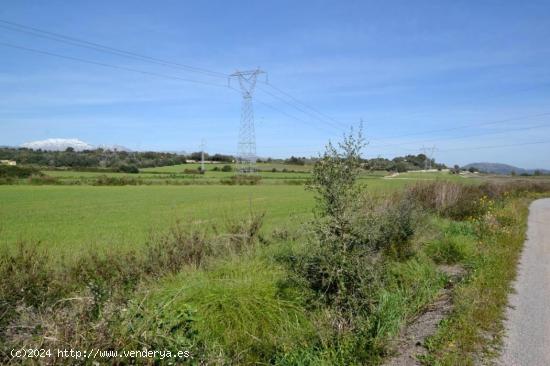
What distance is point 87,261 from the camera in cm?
806

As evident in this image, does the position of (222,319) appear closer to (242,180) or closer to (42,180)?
(42,180)

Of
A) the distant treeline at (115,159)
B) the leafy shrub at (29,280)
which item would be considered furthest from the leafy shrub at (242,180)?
the leafy shrub at (29,280)

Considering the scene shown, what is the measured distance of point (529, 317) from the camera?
621 centimetres

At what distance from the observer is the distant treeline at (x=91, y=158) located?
285 ft

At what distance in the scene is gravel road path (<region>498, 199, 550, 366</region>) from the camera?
491 centimetres

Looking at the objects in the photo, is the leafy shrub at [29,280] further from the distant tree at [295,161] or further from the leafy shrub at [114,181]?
the distant tree at [295,161]

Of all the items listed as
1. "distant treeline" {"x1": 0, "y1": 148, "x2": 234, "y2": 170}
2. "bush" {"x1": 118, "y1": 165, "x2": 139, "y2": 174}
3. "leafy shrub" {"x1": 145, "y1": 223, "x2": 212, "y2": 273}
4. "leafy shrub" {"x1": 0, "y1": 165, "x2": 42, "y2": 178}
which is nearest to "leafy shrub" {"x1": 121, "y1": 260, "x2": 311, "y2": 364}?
"leafy shrub" {"x1": 145, "y1": 223, "x2": 212, "y2": 273}

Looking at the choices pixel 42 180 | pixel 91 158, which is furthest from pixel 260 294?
pixel 91 158

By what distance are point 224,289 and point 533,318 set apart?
469cm

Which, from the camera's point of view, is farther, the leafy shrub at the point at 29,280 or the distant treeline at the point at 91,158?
the distant treeline at the point at 91,158

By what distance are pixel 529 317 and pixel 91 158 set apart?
10129cm

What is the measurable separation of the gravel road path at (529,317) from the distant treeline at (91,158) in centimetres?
8914

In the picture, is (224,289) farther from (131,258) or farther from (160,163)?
(160,163)

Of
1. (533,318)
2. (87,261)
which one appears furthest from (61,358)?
(533,318)
